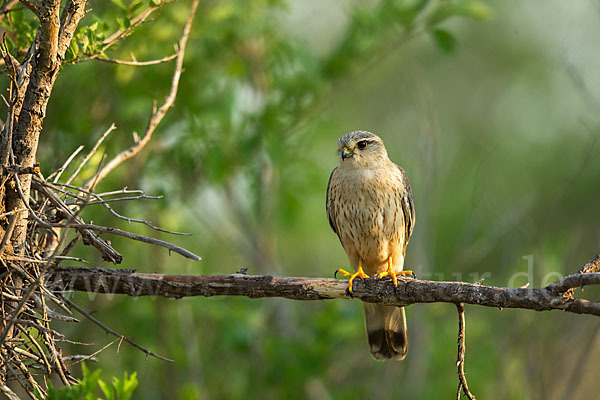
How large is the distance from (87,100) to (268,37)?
200 centimetres

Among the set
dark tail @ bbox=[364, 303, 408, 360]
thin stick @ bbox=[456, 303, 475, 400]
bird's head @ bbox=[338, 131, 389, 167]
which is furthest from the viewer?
bird's head @ bbox=[338, 131, 389, 167]

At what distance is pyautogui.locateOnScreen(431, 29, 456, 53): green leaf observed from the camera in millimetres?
5363

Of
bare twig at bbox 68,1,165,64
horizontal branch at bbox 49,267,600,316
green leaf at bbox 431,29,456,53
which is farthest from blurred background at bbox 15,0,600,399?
horizontal branch at bbox 49,267,600,316

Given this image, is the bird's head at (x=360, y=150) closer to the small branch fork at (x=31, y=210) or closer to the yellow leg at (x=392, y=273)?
the yellow leg at (x=392, y=273)

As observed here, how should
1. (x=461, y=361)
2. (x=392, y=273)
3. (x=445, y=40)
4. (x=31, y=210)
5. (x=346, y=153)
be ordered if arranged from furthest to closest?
(x=445, y=40) → (x=346, y=153) → (x=392, y=273) → (x=461, y=361) → (x=31, y=210)

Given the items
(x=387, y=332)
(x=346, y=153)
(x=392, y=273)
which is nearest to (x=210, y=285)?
(x=392, y=273)

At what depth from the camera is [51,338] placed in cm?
313

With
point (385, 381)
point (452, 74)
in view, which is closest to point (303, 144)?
point (385, 381)

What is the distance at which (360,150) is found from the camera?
17.4ft

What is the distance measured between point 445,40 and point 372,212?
5.39 feet

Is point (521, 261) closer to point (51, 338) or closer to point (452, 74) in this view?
point (51, 338)

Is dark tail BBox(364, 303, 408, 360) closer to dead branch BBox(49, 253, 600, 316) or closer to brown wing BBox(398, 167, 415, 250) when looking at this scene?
brown wing BBox(398, 167, 415, 250)

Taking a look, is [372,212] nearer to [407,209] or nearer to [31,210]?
[407,209]

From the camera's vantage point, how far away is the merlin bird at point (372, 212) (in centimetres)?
498
